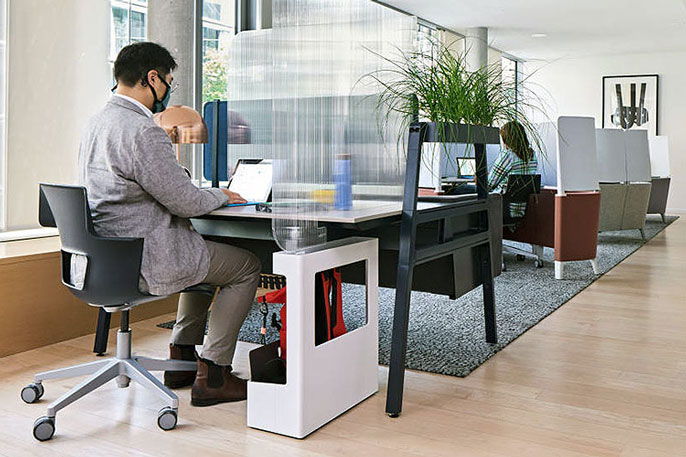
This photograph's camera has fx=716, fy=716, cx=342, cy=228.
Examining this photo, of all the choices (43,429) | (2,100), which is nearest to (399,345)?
(43,429)

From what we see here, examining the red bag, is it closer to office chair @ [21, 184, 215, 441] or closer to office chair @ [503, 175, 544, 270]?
office chair @ [21, 184, 215, 441]

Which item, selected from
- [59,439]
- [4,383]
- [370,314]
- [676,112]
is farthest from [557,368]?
[676,112]

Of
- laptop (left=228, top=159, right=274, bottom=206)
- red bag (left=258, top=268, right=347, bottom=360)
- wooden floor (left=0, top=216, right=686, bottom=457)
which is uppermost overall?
laptop (left=228, top=159, right=274, bottom=206)

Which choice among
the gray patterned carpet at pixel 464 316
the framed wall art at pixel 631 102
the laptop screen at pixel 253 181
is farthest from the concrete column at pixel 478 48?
the laptop screen at pixel 253 181

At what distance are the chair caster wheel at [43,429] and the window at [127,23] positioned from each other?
2.67m

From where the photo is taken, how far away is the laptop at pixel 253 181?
281 cm

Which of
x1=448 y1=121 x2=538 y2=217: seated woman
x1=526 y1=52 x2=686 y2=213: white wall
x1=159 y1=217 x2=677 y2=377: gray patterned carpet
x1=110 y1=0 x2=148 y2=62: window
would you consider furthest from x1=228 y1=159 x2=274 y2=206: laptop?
x1=526 y1=52 x2=686 y2=213: white wall

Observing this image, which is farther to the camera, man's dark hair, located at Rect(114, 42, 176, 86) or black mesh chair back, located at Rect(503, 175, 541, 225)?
black mesh chair back, located at Rect(503, 175, 541, 225)

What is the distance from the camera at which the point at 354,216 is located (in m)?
2.20

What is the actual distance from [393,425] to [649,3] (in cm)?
707

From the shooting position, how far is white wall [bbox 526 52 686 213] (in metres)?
11.0

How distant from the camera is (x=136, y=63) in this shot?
2408 mm

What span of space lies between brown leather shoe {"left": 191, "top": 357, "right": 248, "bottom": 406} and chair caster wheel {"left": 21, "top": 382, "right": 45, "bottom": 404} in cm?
53

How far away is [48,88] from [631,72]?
9810 mm
